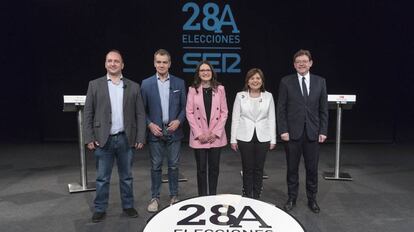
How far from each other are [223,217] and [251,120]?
4.42 feet

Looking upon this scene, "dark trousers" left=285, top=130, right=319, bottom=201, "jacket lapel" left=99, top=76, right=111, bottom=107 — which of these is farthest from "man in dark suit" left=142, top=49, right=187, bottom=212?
"dark trousers" left=285, top=130, right=319, bottom=201

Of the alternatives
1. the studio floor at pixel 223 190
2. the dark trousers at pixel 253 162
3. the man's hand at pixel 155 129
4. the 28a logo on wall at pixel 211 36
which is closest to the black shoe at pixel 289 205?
the studio floor at pixel 223 190

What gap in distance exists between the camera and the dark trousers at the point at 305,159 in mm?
3664

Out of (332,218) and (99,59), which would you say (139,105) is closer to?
(332,218)

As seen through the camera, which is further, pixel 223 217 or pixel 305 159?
pixel 305 159

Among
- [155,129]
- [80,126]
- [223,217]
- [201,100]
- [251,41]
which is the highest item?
[251,41]

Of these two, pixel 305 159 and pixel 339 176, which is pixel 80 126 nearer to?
pixel 305 159

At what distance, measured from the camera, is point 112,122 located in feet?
11.1

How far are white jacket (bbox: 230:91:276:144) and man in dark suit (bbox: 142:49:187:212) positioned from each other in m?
0.53

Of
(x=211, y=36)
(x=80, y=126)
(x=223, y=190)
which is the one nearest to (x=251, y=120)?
(x=223, y=190)

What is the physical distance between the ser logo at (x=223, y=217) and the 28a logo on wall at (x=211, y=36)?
13.5ft

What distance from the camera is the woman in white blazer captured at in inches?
140

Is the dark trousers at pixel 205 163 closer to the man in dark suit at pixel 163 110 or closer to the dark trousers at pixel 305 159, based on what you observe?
the man in dark suit at pixel 163 110

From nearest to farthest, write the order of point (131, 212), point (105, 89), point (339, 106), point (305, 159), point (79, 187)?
point (105, 89) → point (131, 212) → point (305, 159) → point (79, 187) → point (339, 106)
